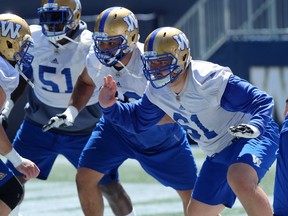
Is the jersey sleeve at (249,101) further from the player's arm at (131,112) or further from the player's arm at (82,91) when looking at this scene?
the player's arm at (82,91)

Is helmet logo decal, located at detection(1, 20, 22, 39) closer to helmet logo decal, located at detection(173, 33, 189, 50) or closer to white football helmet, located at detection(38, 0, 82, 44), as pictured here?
white football helmet, located at detection(38, 0, 82, 44)

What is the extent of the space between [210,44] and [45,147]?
7555 mm

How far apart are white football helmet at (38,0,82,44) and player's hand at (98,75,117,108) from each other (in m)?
1.17

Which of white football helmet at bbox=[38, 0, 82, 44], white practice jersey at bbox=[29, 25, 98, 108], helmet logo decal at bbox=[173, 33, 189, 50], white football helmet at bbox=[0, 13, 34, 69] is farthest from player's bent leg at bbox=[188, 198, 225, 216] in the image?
white football helmet at bbox=[38, 0, 82, 44]

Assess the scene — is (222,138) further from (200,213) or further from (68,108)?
(68,108)

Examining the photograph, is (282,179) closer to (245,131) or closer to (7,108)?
(245,131)

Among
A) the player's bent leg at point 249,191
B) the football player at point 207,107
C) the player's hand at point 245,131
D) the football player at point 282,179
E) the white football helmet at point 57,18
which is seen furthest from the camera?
the white football helmet at point 57,18

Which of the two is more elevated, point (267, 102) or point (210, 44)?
Result: point (267, 102)

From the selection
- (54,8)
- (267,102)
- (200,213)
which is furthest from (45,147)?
(267,102)

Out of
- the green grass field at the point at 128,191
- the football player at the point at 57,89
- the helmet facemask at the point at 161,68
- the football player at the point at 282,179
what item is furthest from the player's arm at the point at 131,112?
the green grass field at the point at 128,191

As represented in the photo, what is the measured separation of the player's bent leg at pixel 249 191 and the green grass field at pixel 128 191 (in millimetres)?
2341

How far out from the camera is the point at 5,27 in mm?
6090

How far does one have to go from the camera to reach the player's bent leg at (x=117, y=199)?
7039 mm

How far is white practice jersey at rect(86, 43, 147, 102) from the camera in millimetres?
6609
